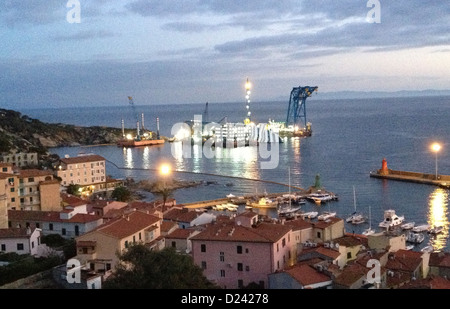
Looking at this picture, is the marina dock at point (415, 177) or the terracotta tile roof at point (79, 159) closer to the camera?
the terracotta tile roof at point (79, 159)

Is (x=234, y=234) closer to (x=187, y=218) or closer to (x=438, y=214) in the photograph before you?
(x=187, y=218)

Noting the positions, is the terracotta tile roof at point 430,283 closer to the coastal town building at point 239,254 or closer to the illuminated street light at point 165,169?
the coastal town building at point 239,254

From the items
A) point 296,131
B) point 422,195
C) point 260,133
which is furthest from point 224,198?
point 296,131

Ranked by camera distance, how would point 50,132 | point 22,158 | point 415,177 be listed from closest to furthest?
1. point 22,158
2. point 415,177
3. point 50,132

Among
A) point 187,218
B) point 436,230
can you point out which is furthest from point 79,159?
point 436,230

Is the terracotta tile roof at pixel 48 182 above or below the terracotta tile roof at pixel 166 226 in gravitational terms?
above

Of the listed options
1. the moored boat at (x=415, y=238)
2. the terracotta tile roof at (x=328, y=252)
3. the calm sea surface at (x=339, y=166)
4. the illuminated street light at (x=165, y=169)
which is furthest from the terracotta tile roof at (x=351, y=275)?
the illuminated street light at (x=165, y=169)

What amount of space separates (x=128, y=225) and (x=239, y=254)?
5.38ft

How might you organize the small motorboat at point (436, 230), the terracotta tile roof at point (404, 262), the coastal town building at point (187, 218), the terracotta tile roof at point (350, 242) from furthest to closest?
the small motorboat at point (436, 230), the coastal town building at point (187, 218), the terracotta tile roof at point (350, 242), the terracotta tile roof at point (404, 262)

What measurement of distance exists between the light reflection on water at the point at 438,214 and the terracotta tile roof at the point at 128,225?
470cm

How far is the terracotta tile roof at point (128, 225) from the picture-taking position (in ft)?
21.5

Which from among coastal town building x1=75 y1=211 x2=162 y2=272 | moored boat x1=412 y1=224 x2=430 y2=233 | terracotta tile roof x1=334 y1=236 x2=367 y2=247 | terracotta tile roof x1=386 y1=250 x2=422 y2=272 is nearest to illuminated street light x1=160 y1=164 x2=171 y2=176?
moored boat x1=412 y1=224 x2=430 y2=233

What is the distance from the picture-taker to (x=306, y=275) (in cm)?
534
